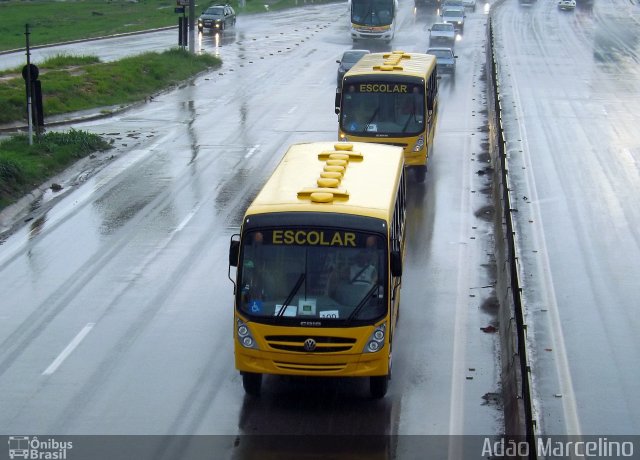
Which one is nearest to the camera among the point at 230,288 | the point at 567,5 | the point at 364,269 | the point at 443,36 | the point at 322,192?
the point at 364,269

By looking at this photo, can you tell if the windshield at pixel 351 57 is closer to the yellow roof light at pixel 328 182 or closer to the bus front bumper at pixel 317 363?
the yellow roof light at pixel 328 182

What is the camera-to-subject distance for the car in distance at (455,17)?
71062mm

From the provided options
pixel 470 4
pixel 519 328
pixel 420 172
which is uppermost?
pixel 519 328

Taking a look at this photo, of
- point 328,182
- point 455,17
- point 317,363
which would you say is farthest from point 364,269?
point 455,17

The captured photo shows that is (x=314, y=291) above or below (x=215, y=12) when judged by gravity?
above

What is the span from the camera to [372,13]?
217 feet

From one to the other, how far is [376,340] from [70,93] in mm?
28384

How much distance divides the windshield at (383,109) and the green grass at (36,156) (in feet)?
25.7

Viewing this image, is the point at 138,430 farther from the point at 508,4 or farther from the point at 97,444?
the point at 508,4

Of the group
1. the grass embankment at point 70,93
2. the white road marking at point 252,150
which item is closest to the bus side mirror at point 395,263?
the grass embankment at point 70,93

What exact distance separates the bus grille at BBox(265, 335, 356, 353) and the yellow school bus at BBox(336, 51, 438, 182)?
13.5 m

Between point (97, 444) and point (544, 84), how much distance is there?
3621cm
